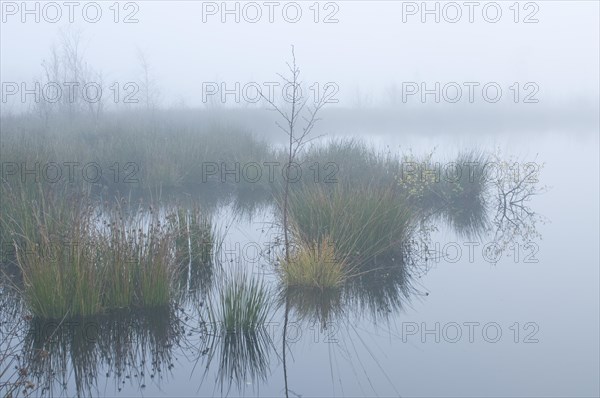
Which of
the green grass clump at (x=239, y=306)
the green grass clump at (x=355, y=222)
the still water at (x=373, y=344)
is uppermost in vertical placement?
the green grass clump at (x=355, y=222)

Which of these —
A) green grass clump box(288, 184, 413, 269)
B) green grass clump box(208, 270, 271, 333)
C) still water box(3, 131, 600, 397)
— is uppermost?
green grass clump box(288, 184, 413, 269)

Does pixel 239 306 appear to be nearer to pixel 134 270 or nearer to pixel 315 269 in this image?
pixel 134 270

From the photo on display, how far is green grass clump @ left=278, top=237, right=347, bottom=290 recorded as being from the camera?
6.74m

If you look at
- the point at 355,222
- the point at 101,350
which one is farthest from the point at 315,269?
the point at 101,350

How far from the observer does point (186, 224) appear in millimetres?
8273

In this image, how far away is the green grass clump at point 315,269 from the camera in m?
6.74

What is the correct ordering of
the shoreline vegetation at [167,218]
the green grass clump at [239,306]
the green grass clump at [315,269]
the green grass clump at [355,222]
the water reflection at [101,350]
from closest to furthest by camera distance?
the water reflection at [101,350], the green grass clump at [239,306], the shoreline vegetation at [167,218], the green grass clump at [315,269], the green grass clump at [355,222]

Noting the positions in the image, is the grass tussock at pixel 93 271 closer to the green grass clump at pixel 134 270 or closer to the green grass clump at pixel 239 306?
the green grass clump at pixel 134 270

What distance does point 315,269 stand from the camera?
6.77 metres

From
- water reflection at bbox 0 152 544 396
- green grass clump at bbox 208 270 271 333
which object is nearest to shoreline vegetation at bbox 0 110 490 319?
water reflection at bbox 0 152 544 396

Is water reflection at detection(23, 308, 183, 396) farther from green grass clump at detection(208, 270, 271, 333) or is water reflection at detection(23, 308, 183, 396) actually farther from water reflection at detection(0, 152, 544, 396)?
green grass clump at detection(208, 270, 271, 333)

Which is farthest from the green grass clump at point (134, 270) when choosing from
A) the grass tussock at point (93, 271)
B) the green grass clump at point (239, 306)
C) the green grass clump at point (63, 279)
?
the green grass clump at point (239, 306)

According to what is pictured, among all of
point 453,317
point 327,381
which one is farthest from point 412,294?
point 327,381

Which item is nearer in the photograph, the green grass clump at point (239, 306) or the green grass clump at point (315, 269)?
the green grass clump at point (239, 306)
